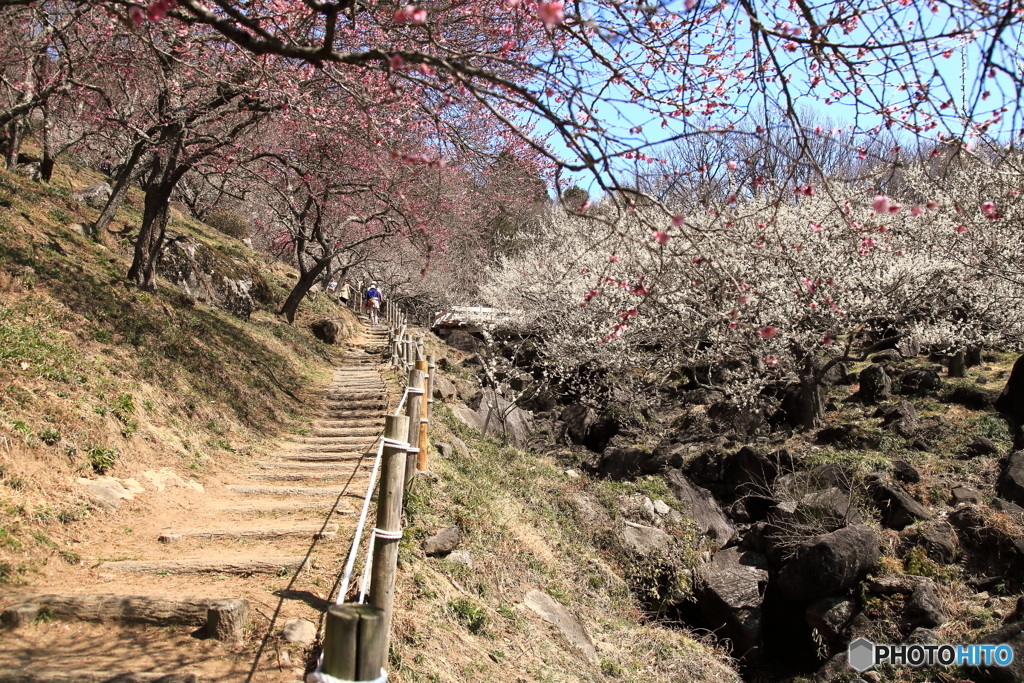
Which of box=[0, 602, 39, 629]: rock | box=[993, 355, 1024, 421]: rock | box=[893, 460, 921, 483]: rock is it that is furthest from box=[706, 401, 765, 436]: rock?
box=[0, 602, 39, 629]: rock

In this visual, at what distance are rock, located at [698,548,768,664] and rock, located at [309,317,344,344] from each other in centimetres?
1517

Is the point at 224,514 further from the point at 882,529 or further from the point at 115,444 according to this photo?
the point at 882,529

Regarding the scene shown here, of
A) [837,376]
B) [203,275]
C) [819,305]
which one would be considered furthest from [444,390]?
[837,376]

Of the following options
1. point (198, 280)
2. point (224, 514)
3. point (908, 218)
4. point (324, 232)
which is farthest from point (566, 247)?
point (224, 514)

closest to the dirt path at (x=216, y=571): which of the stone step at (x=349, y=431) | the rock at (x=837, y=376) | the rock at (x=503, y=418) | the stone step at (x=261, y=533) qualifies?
the stone step at (x=261, y=533)

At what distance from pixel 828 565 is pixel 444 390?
7.93 metres

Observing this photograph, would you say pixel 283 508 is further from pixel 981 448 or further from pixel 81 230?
pixel 981 448

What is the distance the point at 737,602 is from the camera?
10.5m

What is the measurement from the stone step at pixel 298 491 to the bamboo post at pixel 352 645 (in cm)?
484

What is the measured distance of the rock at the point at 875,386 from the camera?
18.7 m

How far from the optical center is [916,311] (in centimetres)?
2084

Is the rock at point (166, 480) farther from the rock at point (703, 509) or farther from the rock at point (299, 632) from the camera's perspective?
the rock at point (703, 509)

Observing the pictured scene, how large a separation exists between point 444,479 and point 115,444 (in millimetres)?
3577

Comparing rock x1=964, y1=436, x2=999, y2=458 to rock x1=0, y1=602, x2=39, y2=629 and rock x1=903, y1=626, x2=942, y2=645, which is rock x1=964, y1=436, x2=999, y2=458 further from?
rock x1=0, y1=602, x2=39, y2=629
